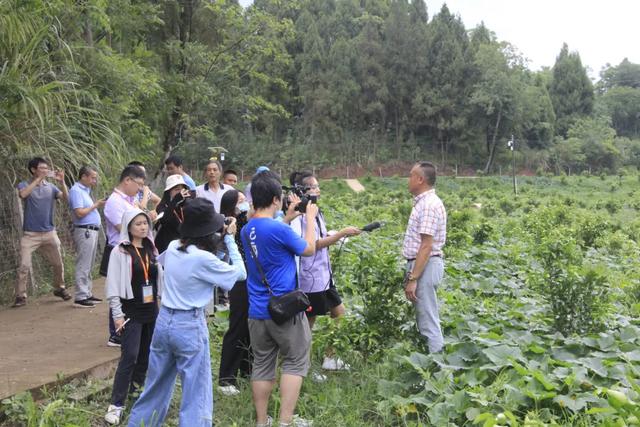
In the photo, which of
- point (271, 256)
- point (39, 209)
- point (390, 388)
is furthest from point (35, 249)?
point (390, 388)

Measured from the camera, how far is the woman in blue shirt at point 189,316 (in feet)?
11.3

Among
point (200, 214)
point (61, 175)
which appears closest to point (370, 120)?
point (61, 175)

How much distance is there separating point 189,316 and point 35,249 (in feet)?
11.6

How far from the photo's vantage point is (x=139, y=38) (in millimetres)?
15266

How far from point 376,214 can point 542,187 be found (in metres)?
22.0

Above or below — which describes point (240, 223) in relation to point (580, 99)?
below

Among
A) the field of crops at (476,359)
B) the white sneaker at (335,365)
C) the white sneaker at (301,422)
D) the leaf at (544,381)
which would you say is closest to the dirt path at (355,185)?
the field of crops at (476,359)

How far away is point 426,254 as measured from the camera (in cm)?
429

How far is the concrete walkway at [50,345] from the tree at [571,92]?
168 ft

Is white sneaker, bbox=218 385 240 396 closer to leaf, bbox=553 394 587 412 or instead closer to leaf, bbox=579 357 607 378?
leaf, bbox=553 394 587 412

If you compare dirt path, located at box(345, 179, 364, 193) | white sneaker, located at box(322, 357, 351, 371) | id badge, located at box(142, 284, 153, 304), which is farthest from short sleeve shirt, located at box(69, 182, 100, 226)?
dirt path, located at box(345, 179, 364, 193)

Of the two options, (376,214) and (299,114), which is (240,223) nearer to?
(376,214)

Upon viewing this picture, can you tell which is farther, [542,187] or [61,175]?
[542,187]

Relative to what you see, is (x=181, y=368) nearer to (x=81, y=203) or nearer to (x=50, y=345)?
(x=50, y=345)
